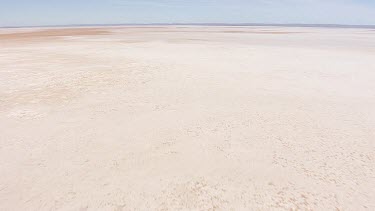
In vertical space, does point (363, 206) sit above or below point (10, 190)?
above

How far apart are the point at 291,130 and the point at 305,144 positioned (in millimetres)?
687

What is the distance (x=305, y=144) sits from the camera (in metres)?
5.42

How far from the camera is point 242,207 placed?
367 cm

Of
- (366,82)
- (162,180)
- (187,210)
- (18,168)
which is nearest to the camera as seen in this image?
(187,210)

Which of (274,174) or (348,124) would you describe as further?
(348,124)

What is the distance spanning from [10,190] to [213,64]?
38.2ft

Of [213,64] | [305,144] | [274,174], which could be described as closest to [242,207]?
[274,174]

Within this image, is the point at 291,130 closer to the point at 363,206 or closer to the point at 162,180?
the point at 363,206

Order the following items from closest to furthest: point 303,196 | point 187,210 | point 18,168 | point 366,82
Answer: point 187,210, point 303,196, point 18,168, point 366,82

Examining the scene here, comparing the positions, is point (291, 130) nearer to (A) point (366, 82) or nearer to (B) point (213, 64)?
(A) point (366, 82)

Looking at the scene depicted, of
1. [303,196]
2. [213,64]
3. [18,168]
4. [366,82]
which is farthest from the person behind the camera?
[213,64]

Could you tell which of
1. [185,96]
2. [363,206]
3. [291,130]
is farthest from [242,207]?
[185,96]

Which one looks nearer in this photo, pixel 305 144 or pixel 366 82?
pixel 305 144

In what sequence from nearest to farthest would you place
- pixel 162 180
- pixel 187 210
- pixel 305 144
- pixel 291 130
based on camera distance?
pixel 187 210, pixel 162 180, pixel 305 144, pixel 291 130
